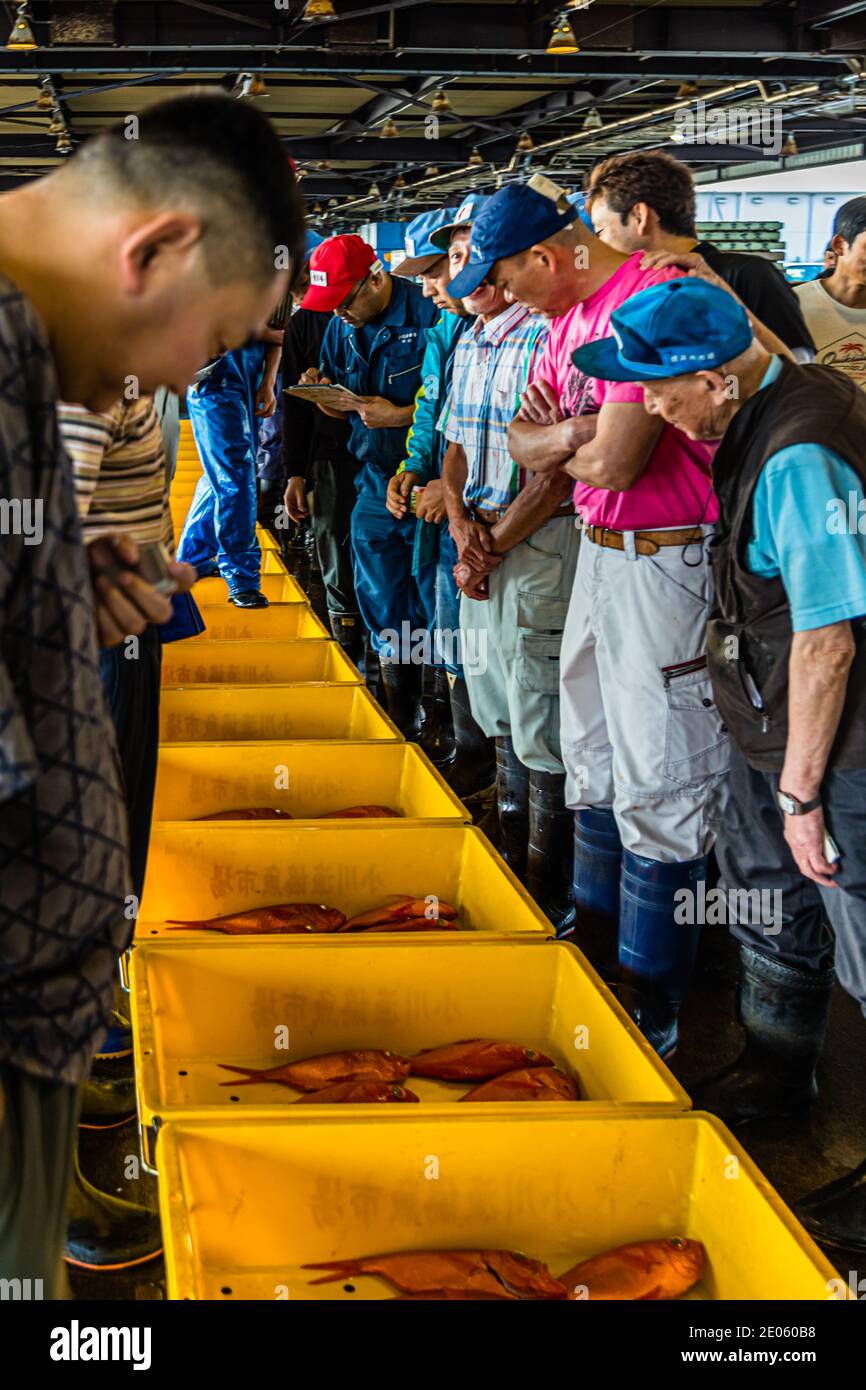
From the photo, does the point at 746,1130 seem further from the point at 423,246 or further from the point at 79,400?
the point at 423,246

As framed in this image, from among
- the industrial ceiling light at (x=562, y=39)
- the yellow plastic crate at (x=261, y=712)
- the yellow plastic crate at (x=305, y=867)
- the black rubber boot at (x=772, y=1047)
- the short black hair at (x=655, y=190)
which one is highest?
the industrial ceiling light at (x=562, y=39)

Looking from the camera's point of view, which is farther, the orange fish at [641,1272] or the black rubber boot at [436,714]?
the black rubber boot at [436,714]

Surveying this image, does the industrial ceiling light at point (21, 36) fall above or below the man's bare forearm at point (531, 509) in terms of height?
above

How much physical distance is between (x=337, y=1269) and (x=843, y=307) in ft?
10.5

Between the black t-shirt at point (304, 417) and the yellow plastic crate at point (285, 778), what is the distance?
2.26 metres

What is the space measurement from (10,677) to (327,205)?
81.0 feet

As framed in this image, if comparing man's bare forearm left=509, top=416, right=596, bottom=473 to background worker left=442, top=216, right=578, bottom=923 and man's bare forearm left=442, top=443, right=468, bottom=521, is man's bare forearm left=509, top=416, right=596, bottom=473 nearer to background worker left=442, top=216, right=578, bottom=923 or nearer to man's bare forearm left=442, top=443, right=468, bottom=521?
background worker left=442, top=216, right=578, bottom=923

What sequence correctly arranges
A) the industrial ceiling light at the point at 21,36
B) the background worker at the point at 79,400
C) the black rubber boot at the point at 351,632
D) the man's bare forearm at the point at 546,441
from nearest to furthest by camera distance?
the background worker at the point at 79,400, the man's bare forearm at the point at 546,441, the black rubber boot at the point at 351,632, the industrial ceiling light at the point at 21,36

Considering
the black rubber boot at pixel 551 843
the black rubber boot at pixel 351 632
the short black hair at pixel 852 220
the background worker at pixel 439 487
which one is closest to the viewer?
the black rubber boot at pixel 551 843

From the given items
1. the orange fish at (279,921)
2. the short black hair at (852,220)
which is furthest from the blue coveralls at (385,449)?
the orange fish at (279,921)

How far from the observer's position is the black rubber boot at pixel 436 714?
5.17 meters

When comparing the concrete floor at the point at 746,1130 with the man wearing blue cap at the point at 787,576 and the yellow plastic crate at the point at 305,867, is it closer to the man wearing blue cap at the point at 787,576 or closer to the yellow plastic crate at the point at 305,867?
the man wearing blue cap at the point at 787,576

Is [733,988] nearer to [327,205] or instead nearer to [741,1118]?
[741,1118]
